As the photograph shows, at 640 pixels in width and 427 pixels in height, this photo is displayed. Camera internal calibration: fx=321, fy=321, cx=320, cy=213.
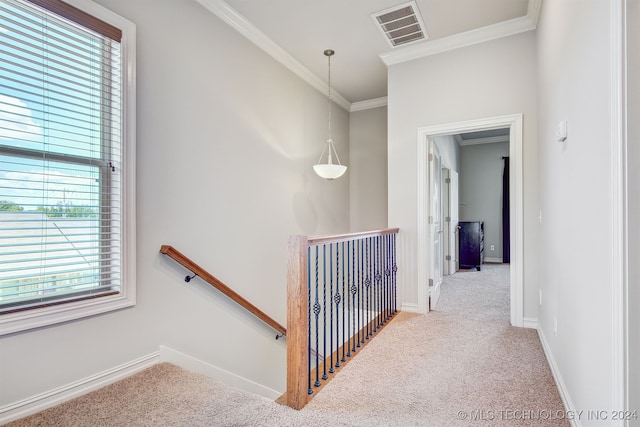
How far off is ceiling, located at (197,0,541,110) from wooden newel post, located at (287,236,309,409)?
7.15 feet

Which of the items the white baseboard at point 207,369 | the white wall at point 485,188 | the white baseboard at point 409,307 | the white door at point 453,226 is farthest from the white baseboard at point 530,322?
the white wall at point 485,188

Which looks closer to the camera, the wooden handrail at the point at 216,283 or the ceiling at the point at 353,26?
the wooden handrail at the point at 216,283

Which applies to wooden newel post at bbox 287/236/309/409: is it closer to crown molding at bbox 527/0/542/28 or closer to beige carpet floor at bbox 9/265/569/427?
→ beige carpet floor at bbox 9/265/569/427

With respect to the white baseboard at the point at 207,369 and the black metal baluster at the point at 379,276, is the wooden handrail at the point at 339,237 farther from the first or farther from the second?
the white baseboard at the point at 207,369

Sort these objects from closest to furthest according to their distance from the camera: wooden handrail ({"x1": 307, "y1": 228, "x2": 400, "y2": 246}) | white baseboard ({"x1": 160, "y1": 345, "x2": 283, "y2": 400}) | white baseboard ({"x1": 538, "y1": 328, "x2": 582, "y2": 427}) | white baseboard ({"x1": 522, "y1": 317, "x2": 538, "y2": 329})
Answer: white baseboard ({"x1": 538, "y1": 328, "x2": 582, "y2": 427}), wooden handrail ({"x1": 307, "y1": 228, "x2": 400, "y2": 246}), white baseboard ({"x1": 160, "y1": 345, "x2": 283, "y2": 400}), white baseboard ({"x1": 522, "y1": 317, "x2": 538, "y2": 329})

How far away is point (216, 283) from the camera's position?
2.53 metres

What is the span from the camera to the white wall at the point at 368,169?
4.81 m

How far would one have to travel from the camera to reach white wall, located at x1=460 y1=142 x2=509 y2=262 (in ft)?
23.5

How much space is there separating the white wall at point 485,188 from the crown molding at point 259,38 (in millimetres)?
4637

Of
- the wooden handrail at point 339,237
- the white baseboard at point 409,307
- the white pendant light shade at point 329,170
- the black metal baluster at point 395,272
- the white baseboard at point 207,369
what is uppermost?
the white pendant light shade at point 329,170

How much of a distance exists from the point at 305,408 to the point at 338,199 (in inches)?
130

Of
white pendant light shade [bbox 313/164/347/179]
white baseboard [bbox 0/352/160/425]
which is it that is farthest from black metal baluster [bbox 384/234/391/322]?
white baseboard [bbox 0/352/160/425]

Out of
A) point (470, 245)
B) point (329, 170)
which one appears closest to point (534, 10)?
point (329, 170)

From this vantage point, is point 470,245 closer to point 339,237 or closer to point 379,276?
point 379,276
